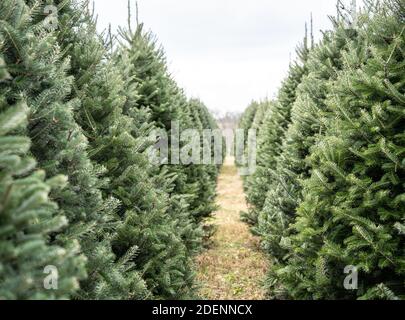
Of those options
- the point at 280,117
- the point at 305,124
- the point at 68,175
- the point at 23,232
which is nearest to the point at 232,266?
the point at 280,117

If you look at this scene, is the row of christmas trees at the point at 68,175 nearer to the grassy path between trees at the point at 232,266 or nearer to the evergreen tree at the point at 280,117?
the grassy path between trees at the point at 232,266

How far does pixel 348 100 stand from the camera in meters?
4.92

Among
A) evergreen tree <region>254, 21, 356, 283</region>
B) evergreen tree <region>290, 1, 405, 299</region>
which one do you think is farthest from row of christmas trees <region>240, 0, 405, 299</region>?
evergreen tree <region>254, 21, 356, 283</region>

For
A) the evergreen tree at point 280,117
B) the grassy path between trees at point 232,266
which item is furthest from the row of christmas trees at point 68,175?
the evergreen tree at point 280,117

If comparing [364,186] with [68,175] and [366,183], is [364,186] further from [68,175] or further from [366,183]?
[68,175]

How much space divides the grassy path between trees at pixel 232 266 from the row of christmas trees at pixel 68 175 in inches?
91.9

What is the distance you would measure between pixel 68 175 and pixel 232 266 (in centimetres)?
811

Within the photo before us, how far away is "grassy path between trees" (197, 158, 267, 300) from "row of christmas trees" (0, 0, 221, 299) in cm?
233

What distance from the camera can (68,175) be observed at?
3.44m

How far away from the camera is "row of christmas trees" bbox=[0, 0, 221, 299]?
2.18 meters

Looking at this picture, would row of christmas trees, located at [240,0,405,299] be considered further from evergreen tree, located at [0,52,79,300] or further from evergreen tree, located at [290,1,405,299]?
evergreen tree, located at [0,52,79,300]

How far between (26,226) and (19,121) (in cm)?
60
